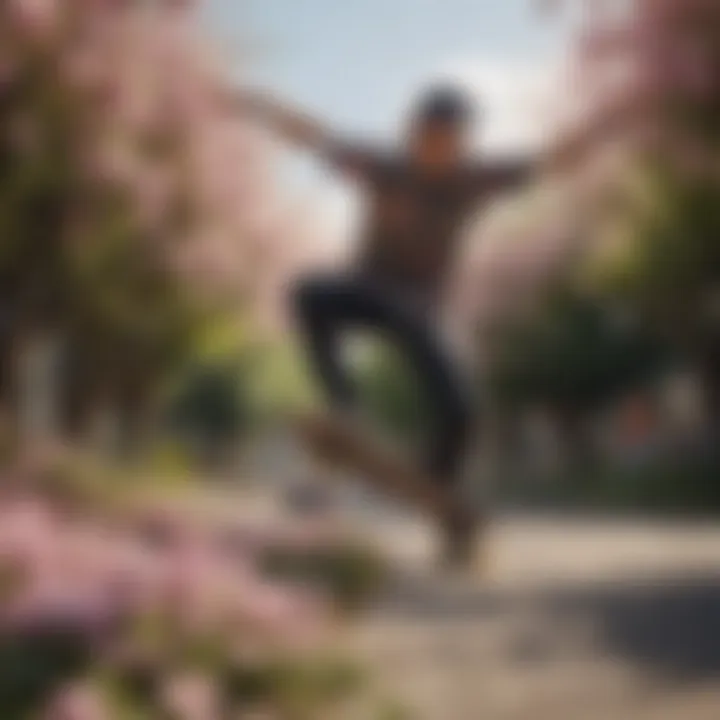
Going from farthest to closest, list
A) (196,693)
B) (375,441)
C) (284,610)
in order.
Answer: (375,441) → (284,610) → (196,693)

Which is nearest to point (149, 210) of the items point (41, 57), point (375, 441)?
point (41, 57)

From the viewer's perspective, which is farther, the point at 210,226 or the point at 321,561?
the point at 210,226

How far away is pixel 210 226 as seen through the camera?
126 cm

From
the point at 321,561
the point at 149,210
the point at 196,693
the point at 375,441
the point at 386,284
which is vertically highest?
the point at 149,210

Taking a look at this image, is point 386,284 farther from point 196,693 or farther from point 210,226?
point 196,693

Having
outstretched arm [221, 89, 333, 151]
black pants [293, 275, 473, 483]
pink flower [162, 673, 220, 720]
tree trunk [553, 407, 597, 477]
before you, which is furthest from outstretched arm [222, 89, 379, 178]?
pink flower [162, 673, 220, 720]

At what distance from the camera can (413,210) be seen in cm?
125

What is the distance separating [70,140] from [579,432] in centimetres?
65

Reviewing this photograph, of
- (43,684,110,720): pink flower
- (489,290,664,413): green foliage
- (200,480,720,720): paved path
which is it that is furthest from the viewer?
(489,290,664,413): green foliage

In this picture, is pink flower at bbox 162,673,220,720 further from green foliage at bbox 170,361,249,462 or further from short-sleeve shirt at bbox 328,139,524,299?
short-sleeve shirt at bbox 328,139,524,299

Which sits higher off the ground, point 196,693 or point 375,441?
point 375,441

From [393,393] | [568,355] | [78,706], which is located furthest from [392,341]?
[78,706]

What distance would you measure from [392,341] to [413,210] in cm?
14

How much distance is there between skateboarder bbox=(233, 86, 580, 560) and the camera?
3.93ft
